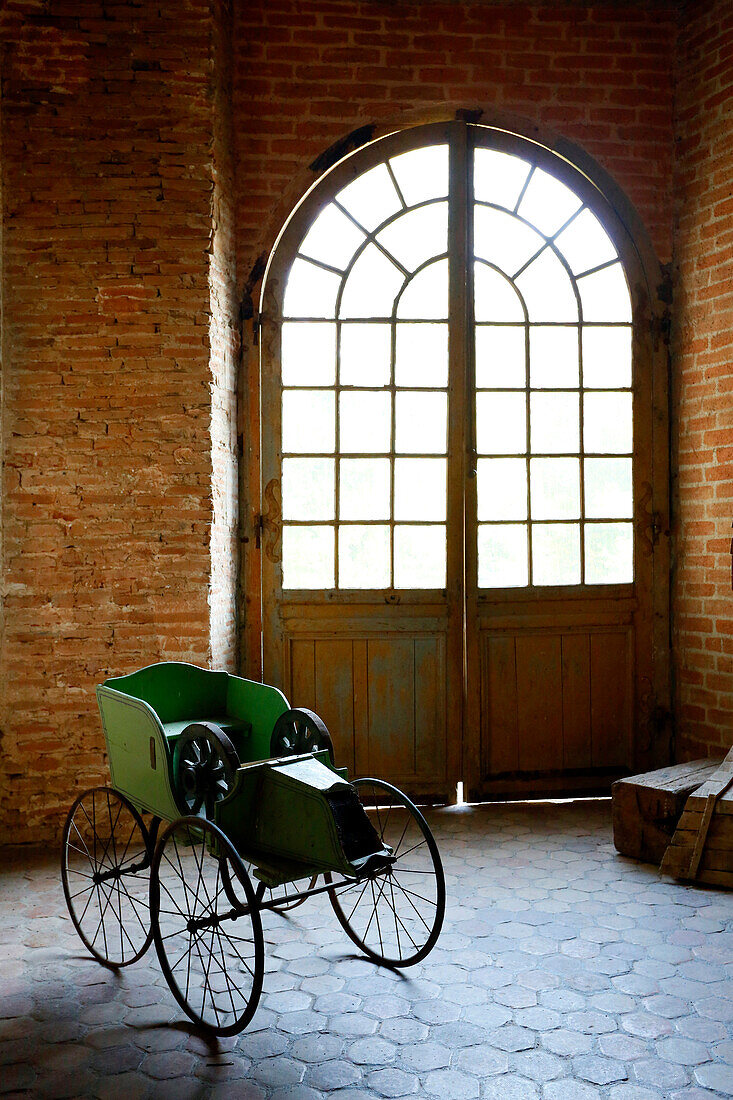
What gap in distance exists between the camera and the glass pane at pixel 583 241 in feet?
18.3

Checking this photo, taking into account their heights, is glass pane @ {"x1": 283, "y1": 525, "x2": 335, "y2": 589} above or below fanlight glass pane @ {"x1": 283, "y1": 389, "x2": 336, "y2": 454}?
below

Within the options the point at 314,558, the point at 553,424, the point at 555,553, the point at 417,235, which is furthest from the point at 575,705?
the point at 417,235

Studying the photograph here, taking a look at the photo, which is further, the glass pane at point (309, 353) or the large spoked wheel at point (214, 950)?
the glass pane at point (309, 353)

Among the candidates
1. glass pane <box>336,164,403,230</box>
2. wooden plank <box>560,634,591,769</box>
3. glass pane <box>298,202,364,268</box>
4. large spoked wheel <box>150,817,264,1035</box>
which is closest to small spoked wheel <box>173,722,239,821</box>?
large spoked wheel <box>150,817,264,1035</box>

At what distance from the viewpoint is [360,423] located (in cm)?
544

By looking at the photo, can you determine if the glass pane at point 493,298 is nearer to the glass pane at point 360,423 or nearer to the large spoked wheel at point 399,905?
the glass pane at point 360,423

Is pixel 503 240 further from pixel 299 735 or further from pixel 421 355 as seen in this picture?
pixel 299 735

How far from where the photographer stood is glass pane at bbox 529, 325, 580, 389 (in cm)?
555

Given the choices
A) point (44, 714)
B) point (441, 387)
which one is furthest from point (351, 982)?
point (441, 387)

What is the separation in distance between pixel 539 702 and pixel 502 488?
131 cm

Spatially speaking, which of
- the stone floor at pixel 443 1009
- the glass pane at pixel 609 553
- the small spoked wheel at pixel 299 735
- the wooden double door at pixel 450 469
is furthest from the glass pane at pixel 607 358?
the small spoked wheel at pixel 299 735

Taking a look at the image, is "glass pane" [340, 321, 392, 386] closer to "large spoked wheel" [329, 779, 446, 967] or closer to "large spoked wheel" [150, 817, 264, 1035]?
"large spoked wheel" [329, 779, 446, 967]

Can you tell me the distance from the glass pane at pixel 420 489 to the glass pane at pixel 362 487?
0.26ft

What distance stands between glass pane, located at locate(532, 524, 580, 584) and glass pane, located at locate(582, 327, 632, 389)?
0.91 metres
